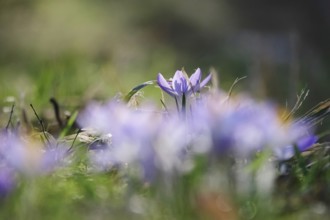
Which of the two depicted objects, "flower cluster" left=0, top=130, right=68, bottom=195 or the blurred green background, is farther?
the blurred green background

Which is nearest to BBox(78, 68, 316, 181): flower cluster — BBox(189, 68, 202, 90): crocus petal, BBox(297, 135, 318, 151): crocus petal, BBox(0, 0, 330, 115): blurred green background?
BBox(297, 135, 318, 151): crocus petal

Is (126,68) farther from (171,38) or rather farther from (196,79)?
(196,79)

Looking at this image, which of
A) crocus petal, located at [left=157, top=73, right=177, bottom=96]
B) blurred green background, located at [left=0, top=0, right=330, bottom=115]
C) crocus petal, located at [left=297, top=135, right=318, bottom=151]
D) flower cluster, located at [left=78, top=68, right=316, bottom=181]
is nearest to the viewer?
flower cluster, located at [left=78, top=68, right=316, bottom=181]

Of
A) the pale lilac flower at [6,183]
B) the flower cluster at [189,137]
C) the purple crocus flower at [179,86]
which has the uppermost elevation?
the purple crocus flower at [179,86]

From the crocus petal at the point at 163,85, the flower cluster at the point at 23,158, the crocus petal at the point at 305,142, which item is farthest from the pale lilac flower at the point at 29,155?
the crocus petal at the point at 305,142

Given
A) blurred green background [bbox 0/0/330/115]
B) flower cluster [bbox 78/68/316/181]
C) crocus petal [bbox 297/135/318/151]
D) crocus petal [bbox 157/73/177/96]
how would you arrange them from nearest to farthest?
flower cluster [bbox 78/68/316/181] → crocus petal [bbox 297/135/318/151] → crocus petal [bbox 157/73/177/96] → blurred green background [bbox 0/0/330/115]

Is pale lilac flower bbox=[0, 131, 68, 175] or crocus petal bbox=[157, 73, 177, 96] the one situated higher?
Answer: crocus petal bbox=[157, 73, 177, 96]

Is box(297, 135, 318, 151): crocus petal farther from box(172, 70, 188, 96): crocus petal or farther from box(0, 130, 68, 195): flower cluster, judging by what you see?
box(0, 130, 68, 195): flower cluster

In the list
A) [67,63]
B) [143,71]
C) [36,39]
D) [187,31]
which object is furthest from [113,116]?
[187,31]

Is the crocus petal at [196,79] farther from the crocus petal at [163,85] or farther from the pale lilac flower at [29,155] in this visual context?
the pale lilac flower at [29,155]
